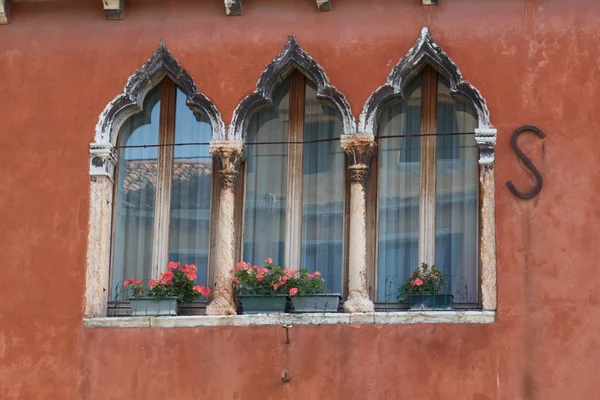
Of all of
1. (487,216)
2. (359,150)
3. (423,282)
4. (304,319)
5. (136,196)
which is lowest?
(304,319)

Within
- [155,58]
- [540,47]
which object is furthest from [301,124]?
[540,47]

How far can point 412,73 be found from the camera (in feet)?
40.7

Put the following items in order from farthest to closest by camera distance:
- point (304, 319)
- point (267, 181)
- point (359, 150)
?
point (267, 181)
point (359, 150)
point (304, 319)

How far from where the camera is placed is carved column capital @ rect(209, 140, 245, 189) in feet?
40.6

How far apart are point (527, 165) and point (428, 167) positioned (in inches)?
36.0

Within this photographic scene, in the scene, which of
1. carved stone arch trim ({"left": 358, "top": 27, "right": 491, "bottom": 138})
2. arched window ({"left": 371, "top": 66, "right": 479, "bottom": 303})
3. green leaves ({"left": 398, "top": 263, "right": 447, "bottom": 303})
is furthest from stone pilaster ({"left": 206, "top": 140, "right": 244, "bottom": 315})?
green leaves ({"left": 398, "top": 263, "right": 447, "bottom": 303})

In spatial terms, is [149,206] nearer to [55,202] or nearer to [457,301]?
[55,202]

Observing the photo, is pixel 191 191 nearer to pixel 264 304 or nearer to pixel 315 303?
pixel 264 304

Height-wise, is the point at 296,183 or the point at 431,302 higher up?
the point at 296,183

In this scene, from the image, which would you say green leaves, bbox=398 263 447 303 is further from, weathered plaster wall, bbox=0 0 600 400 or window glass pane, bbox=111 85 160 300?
window glass pane, bbox=111 85 160 300

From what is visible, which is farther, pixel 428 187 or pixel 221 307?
pixel 428 187

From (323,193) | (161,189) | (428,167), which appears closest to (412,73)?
(428,167)

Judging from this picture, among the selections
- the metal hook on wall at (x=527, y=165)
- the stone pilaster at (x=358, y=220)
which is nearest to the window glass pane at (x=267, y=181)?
the stone pilaster at (x=358, y=220)

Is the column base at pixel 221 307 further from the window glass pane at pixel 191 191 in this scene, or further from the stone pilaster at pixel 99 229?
the stone pilaster at pixel 99 229
